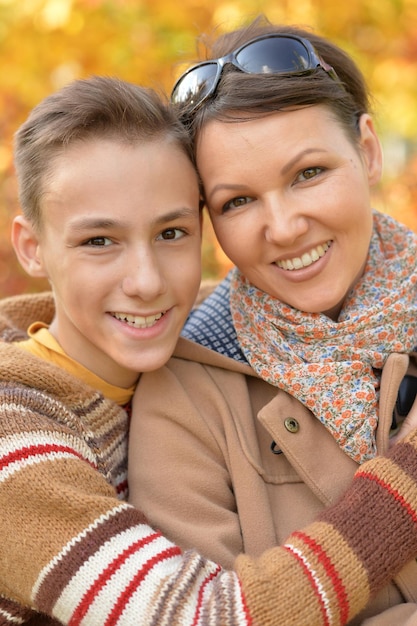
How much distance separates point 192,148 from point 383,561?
135 centimetres

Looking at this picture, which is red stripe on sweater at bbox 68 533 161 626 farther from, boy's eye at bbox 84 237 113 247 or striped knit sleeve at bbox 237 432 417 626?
boy's eye at bbox 84 237 113 247

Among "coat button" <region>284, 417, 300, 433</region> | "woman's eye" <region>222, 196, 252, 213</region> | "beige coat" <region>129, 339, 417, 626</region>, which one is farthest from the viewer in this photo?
"woman's eye" <region>222, 196, 252, 213</region>

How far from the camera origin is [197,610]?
194 cm

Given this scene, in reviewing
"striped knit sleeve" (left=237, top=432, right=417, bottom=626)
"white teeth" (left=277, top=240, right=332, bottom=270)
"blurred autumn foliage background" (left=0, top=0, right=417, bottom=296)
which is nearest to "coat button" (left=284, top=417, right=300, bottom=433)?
"striped knit sleeve" (left=237, top=432, right=417, bottom=626)

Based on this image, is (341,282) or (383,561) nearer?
(383,561)

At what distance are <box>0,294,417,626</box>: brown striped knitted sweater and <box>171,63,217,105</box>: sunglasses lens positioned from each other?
106 cm

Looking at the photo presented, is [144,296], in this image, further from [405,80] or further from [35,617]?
[405,80]

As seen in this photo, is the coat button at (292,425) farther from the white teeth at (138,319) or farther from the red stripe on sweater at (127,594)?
the red stripe on sweater at (127,594)

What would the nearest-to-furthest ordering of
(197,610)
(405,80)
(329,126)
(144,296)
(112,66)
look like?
(197,610) < (144,296) < (329,126) < (112,66) < (405,80)

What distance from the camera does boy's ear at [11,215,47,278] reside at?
2625mm

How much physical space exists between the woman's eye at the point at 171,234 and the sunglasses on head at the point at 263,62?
16.2 inches

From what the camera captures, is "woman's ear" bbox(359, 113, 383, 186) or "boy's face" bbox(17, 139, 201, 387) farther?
"woman's ear" bbox(359, 113, 383, 186)

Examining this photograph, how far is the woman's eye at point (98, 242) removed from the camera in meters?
2.38

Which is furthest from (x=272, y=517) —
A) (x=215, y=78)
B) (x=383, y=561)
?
(x=215, y=78)
